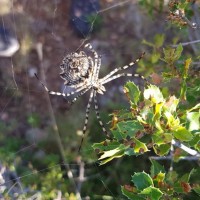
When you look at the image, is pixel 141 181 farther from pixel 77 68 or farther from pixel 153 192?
pixel 77 68

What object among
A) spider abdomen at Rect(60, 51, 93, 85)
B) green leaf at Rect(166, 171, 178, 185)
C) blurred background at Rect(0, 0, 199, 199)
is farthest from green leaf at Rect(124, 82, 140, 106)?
blurred background at Rect(0, 0, 199, 199)

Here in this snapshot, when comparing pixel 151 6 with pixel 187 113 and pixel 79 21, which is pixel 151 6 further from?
pixel 79 21

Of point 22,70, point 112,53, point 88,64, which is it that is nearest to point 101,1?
point 112,53

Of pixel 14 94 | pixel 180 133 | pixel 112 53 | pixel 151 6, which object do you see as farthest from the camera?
pixel 112 53

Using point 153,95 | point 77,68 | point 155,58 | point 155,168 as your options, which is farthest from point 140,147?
point 77,68

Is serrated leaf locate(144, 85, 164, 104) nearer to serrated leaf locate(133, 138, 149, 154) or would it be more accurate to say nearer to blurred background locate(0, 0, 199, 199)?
serrated leaf locate(133, 138, 149, 154)

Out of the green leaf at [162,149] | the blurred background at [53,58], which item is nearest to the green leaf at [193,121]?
the green leaf at [162,149]
